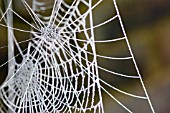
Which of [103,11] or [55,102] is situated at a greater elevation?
[103,11]

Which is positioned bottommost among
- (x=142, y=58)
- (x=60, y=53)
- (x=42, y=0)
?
(x=142, y=58)

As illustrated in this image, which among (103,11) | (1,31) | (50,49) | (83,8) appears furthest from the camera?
(103,11)

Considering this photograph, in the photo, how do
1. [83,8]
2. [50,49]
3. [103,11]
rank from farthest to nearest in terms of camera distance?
[103,11], [83,8], [50,49]

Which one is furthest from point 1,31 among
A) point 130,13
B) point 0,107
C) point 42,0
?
point 130,13

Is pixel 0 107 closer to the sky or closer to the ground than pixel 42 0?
closer to the ground

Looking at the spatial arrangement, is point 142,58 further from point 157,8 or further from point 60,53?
point 60,53

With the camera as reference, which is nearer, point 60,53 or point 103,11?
point 60,53

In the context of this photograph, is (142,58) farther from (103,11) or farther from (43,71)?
(43,71)

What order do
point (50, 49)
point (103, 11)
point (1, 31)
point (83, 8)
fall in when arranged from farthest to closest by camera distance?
point (103, 11) → point (1, 31) → point (83, 8) → point (50, 49)

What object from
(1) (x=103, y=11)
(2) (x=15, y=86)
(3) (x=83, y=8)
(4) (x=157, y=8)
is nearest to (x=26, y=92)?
(2) (x=15, y=86)
